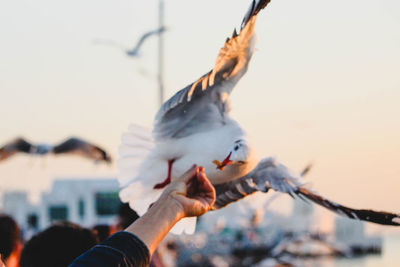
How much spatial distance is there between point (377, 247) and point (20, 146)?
197ft

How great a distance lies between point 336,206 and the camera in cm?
238

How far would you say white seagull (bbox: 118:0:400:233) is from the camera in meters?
2.47

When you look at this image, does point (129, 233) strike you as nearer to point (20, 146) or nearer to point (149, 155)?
point (149, 155)

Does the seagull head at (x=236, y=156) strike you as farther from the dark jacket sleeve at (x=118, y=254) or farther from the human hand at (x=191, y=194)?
the dark jacket sleeve at (x=118, y=254)

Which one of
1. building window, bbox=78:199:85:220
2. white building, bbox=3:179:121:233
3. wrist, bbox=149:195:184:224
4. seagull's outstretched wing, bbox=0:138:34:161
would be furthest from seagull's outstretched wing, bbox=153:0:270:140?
building window, bbox=78:199:85:220

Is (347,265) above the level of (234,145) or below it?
below

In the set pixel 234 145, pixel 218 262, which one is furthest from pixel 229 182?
pixel 218 262

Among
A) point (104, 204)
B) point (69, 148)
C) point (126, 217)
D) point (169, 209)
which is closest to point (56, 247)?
point (169, 209)

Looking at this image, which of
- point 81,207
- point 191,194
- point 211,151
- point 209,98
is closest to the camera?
point 191,194

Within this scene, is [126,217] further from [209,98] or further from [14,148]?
[14,148]

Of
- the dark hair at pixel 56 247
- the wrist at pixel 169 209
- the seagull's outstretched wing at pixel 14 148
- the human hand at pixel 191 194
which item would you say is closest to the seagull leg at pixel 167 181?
the dark hair at pixel 56 247

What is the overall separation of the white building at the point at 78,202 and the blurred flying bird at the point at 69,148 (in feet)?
93.4

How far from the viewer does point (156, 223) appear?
118 cm

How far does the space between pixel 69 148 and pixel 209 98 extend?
11.1ft
